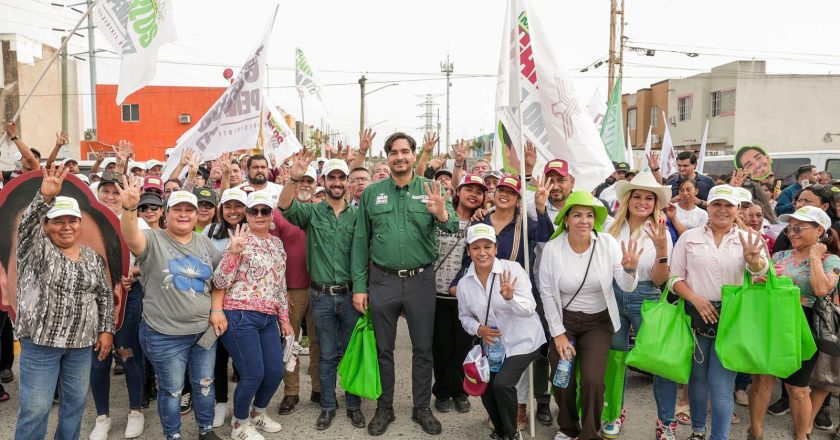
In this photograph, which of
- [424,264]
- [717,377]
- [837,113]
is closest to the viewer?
[717,377]

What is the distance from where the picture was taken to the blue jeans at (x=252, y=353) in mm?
4352

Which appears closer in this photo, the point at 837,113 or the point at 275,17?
the point at 275,17

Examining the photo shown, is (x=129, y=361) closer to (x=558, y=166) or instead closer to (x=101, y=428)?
(x=101, y=428)

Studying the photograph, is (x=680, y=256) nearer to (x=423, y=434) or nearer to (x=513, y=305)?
(x=513, y=305)

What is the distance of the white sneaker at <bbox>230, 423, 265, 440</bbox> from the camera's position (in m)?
4.49

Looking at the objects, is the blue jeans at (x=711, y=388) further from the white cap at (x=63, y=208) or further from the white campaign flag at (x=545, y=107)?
the white cap at (x=63, y=208)

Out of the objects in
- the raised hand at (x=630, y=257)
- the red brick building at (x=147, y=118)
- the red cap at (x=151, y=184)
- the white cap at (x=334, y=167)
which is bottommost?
the raised hand at (x=630, y=257)

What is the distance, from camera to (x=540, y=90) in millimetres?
5090

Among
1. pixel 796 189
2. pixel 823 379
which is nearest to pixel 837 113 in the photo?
pixel 796 189

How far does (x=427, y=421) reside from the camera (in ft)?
15.4

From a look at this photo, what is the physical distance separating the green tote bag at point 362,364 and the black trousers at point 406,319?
70mm

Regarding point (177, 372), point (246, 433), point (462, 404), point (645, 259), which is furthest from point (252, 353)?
point (645, 259)

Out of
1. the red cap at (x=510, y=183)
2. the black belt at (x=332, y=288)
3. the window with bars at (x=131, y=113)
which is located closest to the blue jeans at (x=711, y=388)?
the red cap at (x=510, y=183)

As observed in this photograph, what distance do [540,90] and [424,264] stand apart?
181 centimetres
